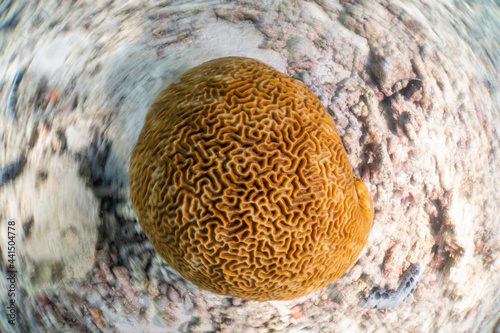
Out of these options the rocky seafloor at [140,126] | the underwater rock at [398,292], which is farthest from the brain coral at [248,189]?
the underwater rock at [398,292]

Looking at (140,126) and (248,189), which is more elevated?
(248,189)

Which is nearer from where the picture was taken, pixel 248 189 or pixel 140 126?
pixel 248 189

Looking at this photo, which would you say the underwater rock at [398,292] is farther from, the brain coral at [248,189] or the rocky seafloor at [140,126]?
the brain coral at [248,189]

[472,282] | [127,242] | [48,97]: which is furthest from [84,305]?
[472,282]

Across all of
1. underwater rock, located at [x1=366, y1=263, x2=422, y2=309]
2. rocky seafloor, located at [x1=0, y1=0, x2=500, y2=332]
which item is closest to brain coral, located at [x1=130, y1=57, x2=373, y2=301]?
rocky seafloor, located at [x1=0, y1=0, x2=500, y2=332]

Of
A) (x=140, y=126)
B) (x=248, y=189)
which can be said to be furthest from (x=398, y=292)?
(x=140, y=126)

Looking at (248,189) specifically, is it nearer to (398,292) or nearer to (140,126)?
(140,126)
